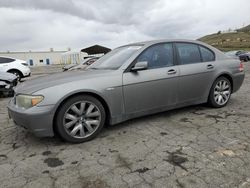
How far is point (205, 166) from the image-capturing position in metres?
2.78

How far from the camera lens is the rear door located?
4.52 metres

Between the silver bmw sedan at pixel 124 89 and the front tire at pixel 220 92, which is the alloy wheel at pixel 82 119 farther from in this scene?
the front tire at pixel 220 92

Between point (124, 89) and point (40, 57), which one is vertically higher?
point (40, 57)

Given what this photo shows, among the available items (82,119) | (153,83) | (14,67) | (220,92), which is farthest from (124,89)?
(14,67)

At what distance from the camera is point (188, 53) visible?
471 cm

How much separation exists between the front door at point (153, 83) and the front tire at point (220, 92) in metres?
1.04

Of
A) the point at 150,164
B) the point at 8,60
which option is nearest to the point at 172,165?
the point at 150,164

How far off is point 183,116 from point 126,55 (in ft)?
5.18

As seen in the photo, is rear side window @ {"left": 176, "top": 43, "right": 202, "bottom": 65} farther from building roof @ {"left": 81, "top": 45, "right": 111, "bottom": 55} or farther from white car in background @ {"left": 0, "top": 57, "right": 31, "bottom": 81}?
building roof @ {"left": 81, "top": 45, "right": 111, "bottom": 55}

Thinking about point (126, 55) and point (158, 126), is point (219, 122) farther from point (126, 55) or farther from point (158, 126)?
point (126, 55)

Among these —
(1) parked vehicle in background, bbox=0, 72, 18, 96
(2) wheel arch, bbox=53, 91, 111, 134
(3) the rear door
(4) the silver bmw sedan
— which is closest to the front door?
(4) the silver bmw sedan

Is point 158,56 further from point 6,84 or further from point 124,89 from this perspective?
point 6,84

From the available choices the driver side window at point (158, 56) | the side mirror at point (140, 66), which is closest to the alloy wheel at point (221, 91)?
the driver side window at point (158, 56)

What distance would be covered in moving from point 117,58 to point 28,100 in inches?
68.9
